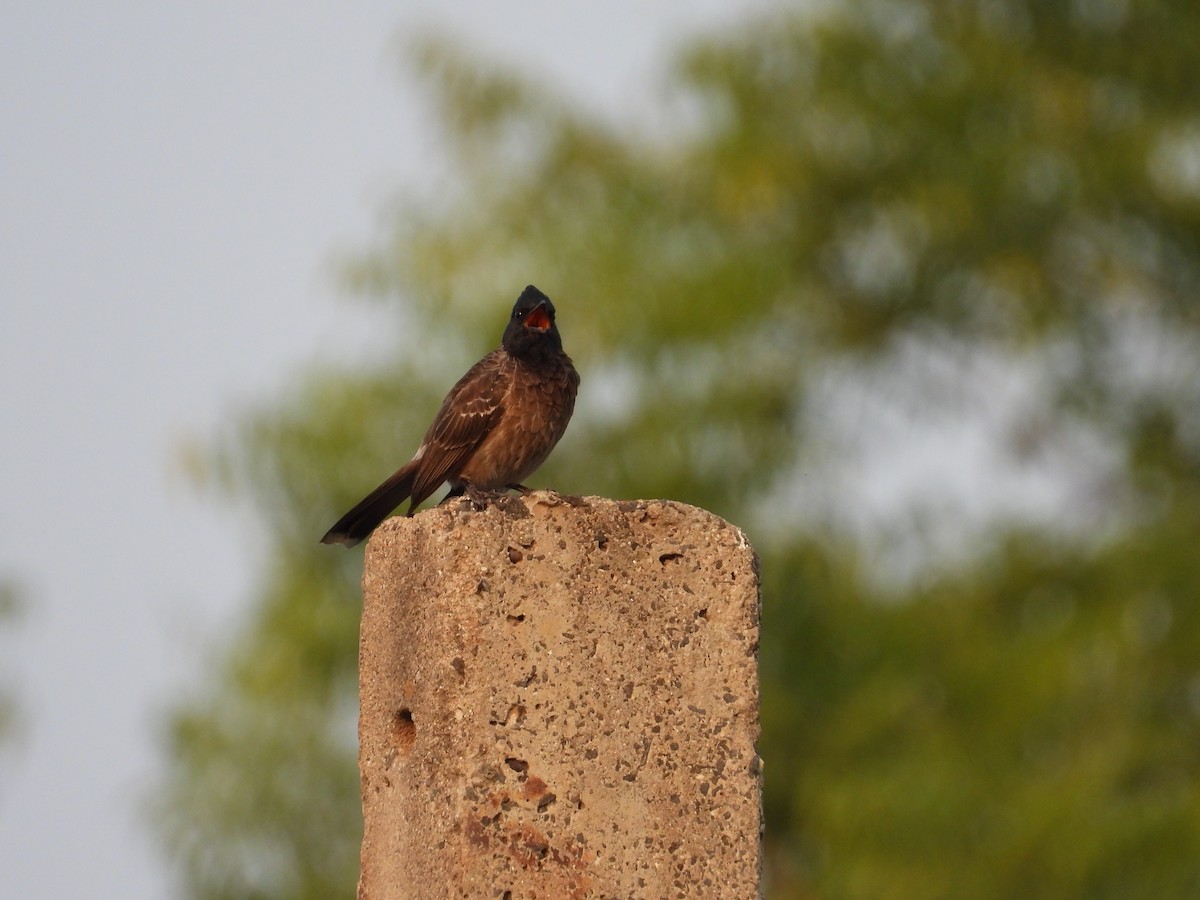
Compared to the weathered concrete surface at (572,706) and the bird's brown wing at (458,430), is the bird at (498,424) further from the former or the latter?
the weathered concrete surface at (572,706)

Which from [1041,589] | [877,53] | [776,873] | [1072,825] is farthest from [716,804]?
[877,53]

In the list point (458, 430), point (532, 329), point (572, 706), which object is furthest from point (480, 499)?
point (532, 329)

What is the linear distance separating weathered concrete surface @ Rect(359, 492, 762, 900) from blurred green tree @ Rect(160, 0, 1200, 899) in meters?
10.7

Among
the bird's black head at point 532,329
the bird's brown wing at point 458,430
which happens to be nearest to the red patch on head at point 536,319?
the bird's black head at point 532,329

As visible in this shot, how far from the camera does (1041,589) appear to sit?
682 inches

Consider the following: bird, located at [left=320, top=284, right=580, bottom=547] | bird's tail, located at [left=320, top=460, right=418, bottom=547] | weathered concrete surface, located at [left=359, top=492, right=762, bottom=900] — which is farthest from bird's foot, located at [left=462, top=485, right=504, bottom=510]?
bird, located at [left=320, top=284, right=580, bottom=547]

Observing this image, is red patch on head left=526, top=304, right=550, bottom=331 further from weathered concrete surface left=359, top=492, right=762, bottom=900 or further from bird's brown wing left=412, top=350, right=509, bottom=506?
weathered concrete surface left=359, top=492, right=762, bottom=900

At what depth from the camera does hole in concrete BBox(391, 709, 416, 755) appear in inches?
175

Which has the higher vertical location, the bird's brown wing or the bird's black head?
the bird's black head

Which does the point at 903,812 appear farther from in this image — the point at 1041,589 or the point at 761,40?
the point at 761,40

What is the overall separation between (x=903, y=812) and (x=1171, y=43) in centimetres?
725

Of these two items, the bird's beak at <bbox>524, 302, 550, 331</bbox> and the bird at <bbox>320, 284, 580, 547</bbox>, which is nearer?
the bird at <bbox>320, 284, 580, 547</bbox>

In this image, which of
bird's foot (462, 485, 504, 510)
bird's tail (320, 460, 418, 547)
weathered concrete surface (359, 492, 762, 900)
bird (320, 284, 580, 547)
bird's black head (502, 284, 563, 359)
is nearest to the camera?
weathered concrete surface (359, 492, 762, 900)

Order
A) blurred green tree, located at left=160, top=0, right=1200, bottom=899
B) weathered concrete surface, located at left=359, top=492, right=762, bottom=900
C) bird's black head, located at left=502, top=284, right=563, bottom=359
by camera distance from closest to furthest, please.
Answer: weathered concrete surface, located at left=359, top=492, right=762, bottom=900
bird's black head, located at left=502, top=284, right=563, bottom=359
blurred green tree, located at left=160, top=0, right=1200, bottom=899
